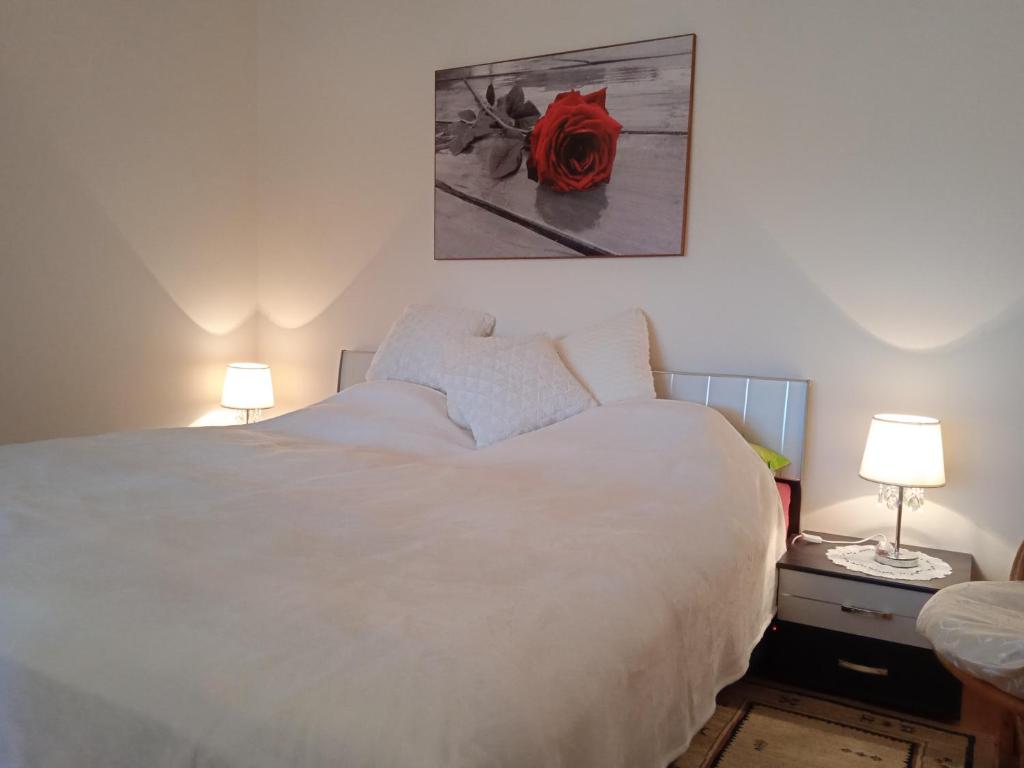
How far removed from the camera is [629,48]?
291 cm

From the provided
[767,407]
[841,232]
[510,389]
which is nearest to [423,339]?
[510,389]

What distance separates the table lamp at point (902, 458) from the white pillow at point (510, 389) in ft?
3.02

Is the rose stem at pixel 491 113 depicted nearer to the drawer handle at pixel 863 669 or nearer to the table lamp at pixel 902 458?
the table lamp at pixel 902 458

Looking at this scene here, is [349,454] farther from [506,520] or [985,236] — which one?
[985,236]

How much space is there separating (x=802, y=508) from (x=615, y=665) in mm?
1782

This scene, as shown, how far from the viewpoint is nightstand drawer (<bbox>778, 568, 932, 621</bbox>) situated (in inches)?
86.8

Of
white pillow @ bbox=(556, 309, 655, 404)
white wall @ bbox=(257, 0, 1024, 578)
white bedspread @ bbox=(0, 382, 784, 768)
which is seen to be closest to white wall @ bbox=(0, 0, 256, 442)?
white bedspread @ bbox=(0, 382, 784, 768)

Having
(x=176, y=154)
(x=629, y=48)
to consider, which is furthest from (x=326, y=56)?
(x=629, y=48)

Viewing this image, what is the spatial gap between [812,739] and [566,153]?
2200mm

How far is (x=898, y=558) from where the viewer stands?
235 cm

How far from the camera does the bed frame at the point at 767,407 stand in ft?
8.70

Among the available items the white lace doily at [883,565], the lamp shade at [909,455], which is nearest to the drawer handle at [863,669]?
the white lace doily at [883,565]

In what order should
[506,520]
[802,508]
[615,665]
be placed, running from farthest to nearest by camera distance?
[802,508] < [506,520] < [615,665]

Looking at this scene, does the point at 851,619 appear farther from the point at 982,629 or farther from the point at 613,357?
the point at 613,357
